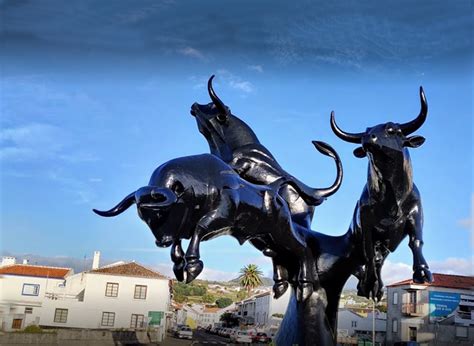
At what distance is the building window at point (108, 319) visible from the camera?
38.8m

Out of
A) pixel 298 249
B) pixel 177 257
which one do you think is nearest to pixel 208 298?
pixel 298 249

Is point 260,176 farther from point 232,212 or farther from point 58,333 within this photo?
point 58,333

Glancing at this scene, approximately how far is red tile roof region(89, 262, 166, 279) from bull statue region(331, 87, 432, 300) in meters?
36.9

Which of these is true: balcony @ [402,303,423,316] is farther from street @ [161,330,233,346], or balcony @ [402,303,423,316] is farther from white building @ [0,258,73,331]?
white building @ [0,258,73,331]

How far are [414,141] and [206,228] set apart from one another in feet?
6.43

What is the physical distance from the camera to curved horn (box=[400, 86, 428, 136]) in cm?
406

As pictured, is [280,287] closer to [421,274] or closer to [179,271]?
[421,274]

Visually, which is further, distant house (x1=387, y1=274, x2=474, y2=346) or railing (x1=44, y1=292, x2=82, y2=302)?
railing (x1=44, y1=292, x2=82, y2=302)

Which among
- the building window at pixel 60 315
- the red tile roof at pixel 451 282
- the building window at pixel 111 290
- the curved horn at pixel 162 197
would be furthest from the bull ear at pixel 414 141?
the building window at pixel 60 315

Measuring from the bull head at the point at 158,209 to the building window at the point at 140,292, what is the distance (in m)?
38.0

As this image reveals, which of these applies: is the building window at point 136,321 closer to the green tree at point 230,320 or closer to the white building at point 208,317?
the green tree at point 230,320

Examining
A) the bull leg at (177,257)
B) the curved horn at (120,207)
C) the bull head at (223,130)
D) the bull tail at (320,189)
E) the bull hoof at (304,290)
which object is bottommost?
the bull hoof at (304,290)

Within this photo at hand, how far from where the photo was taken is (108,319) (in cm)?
3912

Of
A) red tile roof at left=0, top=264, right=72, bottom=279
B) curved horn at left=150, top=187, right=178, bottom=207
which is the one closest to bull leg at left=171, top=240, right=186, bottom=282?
curved horn at left=150, top=187, right=178, bottom=207
